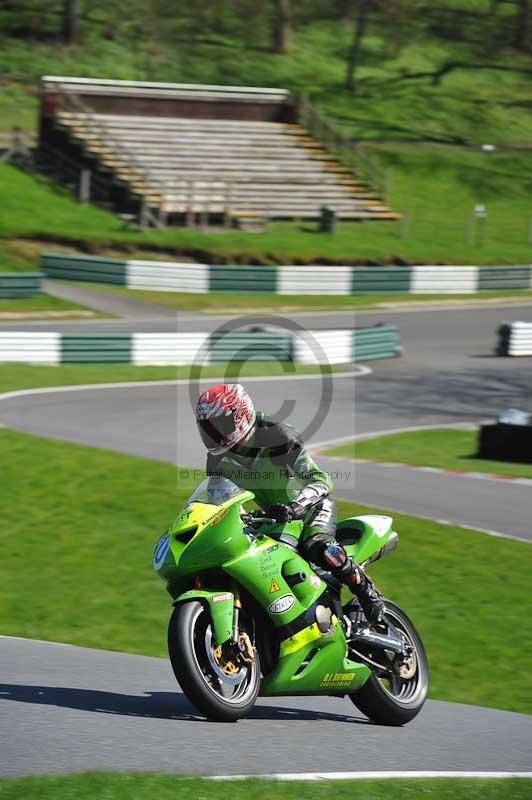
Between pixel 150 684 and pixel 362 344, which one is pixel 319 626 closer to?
pixel 150 684

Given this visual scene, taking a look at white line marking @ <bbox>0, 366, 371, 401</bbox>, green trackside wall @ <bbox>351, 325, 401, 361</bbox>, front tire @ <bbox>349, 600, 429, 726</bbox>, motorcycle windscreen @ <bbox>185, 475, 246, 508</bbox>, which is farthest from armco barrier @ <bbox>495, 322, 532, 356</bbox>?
motorcycle windscreen @ <bbox>185, 475, 246, 508</bbox>

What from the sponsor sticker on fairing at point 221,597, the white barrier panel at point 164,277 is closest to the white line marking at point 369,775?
the sponsor sticker on fairing at point 221,597

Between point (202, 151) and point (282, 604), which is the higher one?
point (202, 151)

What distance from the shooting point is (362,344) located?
26.1 metres

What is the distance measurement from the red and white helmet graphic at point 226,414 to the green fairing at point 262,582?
0.28 m

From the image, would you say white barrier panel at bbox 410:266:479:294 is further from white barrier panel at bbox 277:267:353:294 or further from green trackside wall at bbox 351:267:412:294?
white barrier panel at bbox 277:267:353:294

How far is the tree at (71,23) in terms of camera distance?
57.1 metres

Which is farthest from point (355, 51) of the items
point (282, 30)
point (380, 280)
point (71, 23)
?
point (380, 280)

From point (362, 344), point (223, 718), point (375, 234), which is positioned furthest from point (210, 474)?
point (375, 234)

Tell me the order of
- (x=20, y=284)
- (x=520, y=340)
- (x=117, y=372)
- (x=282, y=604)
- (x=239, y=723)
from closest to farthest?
(x=239, y=723) < (x=282, y=604) < (x=117, y=372) < (x=520, y=340) < (x=20, y=284)

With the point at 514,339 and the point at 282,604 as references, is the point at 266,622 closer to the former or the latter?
the point at 282,604

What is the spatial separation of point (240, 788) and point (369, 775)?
73 cm

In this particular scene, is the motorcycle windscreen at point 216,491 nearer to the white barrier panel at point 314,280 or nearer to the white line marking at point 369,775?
the white line marking at point 369,775

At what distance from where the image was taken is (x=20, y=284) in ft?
103
